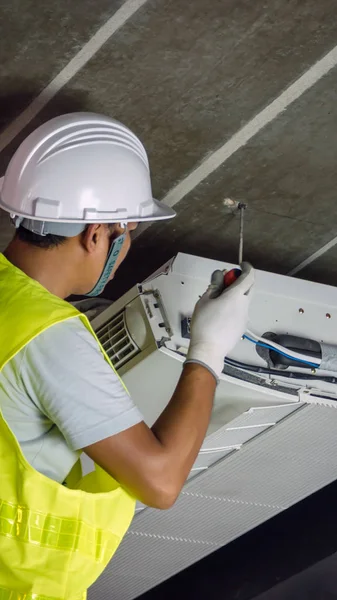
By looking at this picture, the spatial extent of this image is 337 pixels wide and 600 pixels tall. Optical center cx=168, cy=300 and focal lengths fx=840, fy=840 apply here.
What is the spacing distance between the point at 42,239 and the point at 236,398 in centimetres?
88

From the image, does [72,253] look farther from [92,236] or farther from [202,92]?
[202,92]

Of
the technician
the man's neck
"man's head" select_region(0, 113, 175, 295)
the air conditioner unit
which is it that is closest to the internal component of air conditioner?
the air conditioner unit

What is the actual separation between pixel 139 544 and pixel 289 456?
2.74 feet

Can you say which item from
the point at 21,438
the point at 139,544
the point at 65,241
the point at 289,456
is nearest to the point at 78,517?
the point at 21,438

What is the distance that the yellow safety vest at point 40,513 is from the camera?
1.40 m

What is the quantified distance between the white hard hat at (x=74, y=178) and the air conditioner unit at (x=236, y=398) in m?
0.42

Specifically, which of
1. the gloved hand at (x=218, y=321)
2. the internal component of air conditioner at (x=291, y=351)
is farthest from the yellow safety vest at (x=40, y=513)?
the internal component of air conditioner at (x=291, y=351)

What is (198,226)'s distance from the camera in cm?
242

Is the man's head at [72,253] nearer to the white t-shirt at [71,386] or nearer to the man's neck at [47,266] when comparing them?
the man's neck at [47,266]

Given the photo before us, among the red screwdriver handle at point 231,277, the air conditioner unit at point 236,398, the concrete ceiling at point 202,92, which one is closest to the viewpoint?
the concrete ceiling at point 202,92

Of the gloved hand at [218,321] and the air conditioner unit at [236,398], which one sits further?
the air conditioner unit at [236,398]

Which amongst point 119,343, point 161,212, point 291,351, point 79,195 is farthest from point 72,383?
point 291,351

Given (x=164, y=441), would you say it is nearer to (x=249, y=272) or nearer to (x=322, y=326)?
(x=249, y=272)

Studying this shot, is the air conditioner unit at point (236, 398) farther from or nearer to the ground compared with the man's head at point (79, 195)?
nearer to the ground
